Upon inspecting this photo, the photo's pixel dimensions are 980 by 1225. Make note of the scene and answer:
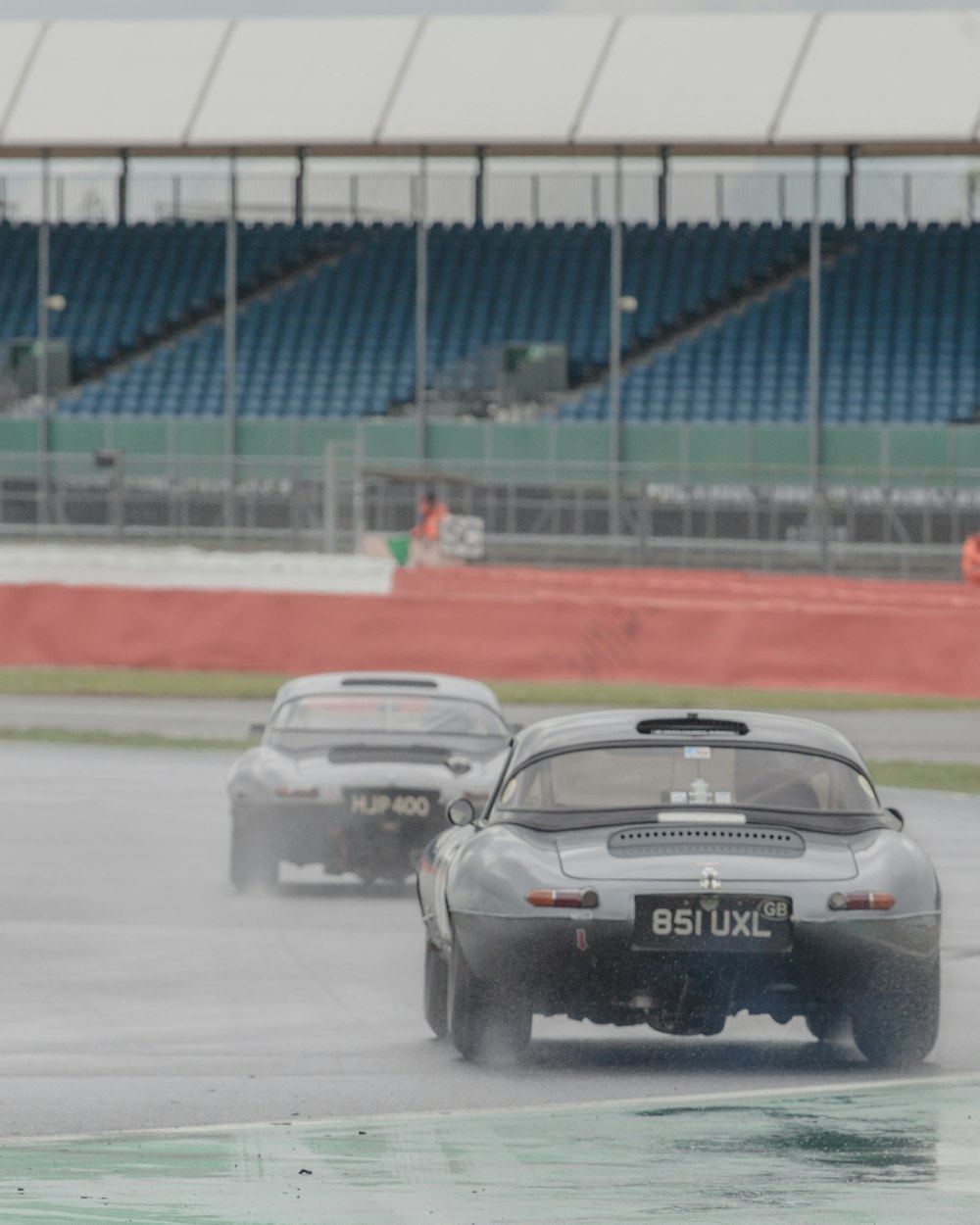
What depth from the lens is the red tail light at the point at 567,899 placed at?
29.8 ft

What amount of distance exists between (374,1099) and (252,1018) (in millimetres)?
1954

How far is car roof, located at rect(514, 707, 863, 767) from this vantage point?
9758 millimetres

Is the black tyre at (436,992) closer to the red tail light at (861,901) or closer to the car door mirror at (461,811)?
the car door mirror at (461,811)

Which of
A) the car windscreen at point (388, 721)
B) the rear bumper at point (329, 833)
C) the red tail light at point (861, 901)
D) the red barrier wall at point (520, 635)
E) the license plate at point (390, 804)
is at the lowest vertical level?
the red barrier wall at point (520, 635)

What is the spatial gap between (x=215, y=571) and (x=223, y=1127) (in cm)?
2783

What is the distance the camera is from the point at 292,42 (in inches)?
1978

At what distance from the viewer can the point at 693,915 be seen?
9.06 metres

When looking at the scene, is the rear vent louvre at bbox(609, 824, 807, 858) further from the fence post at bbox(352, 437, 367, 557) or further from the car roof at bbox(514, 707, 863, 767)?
the fence post at bbox(352, 437, 367, 557)

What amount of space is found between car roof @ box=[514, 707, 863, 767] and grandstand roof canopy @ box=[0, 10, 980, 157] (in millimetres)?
36852

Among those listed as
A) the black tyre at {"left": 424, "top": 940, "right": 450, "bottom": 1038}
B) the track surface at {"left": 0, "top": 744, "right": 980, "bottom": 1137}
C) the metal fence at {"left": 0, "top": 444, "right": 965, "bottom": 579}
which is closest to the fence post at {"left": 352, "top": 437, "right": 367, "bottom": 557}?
the metal fence at {"left": 0, "top": 444, "right": 965, "bottom": 579}

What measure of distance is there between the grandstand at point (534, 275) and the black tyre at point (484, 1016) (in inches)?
1342

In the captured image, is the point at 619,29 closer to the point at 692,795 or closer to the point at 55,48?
the point at 55,48

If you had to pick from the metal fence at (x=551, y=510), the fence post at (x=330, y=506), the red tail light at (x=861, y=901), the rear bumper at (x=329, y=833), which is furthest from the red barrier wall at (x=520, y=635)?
the red tail light at (x=861, y=901)

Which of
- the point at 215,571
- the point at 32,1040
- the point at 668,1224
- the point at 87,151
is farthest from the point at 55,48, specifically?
the point at 668,1224
